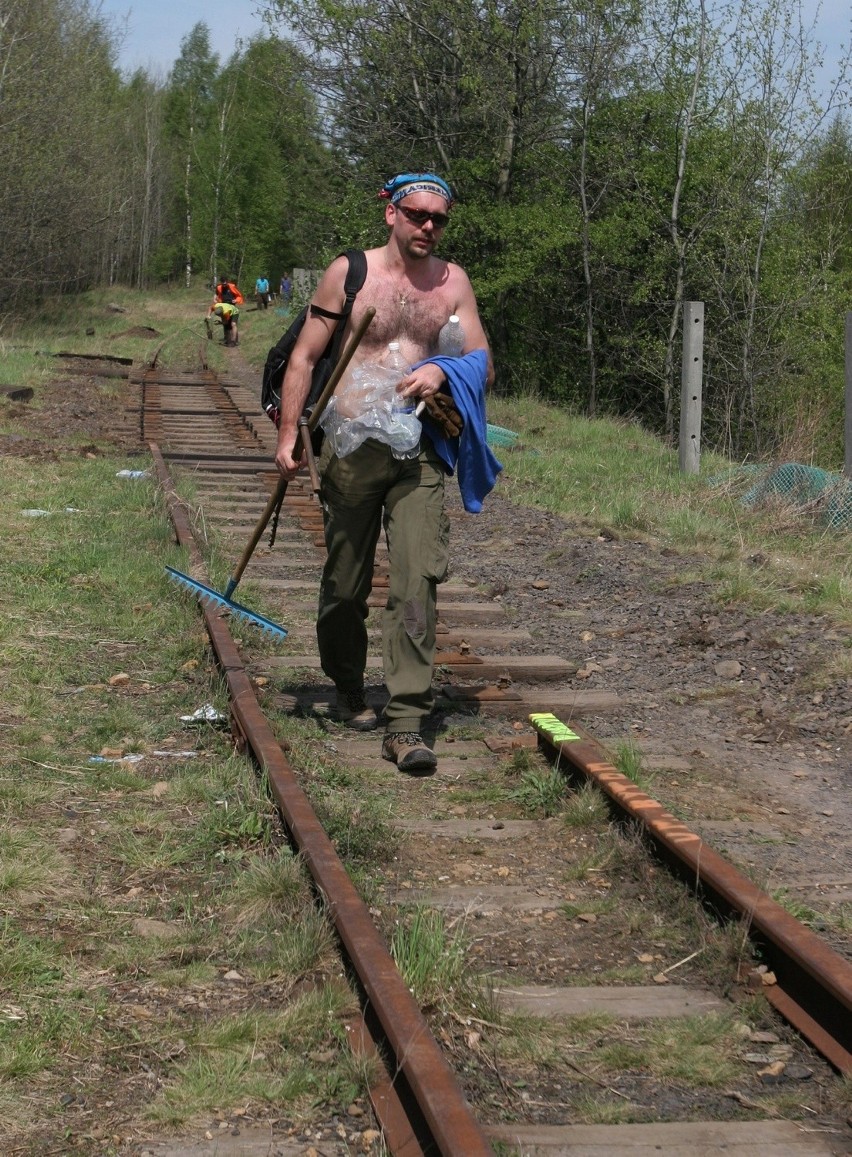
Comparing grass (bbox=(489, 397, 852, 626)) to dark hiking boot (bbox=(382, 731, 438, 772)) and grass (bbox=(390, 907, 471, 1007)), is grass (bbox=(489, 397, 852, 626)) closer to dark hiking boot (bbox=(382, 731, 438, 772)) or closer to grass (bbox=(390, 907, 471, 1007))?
dark hiking boot (bbox=(382, 731, 438, 772))

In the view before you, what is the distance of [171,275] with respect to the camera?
79.6 meters

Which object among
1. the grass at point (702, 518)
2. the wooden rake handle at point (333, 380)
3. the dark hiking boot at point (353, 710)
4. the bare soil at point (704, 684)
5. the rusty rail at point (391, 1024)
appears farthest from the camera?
the grass at point (702, 518)

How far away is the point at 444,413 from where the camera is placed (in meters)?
5.02

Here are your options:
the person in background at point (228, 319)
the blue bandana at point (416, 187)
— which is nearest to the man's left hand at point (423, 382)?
the blue bandana at point (416, 187)

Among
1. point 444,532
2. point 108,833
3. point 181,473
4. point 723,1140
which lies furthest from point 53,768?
point 181,473

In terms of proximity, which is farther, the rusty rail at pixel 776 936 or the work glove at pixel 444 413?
the work glove at pixel 444 413

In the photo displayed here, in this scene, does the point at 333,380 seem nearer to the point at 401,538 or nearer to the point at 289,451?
the point at 289,451

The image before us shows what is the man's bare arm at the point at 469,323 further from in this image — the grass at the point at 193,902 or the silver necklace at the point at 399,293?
the grass at the point at 193,902

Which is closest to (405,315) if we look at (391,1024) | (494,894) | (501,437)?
(494,894)

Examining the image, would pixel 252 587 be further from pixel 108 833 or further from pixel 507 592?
pixel 108 833

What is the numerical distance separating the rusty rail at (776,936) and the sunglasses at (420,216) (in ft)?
6.80

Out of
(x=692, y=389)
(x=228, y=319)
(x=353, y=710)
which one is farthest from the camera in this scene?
(x=228, y=319)

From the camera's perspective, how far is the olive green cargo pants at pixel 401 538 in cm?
512

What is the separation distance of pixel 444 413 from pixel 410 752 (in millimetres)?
1234
